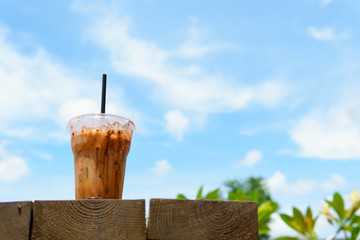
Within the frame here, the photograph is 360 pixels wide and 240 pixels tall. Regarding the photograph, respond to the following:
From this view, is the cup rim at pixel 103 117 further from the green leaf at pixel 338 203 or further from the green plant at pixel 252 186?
the green plant at pixel 252 186

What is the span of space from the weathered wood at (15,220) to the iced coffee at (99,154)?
366 mm

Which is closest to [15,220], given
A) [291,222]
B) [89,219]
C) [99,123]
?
[89,219]

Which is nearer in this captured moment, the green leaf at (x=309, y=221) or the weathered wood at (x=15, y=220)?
the weathered wood at (x=15, y=220)

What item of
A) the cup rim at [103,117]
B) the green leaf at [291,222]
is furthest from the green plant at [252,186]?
the cup rim at [103,117]

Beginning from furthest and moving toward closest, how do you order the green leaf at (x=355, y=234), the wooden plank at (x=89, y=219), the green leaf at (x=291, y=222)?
1. the green leaf at (x=291, y=222)
2. the green leaf at (x=355, y=234)
3. the wooden plank at (x=89, y=219)

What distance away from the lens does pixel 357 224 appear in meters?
4.62

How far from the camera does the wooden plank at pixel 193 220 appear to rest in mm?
1463

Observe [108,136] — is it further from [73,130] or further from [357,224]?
[357,224]

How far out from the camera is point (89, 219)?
1451mm

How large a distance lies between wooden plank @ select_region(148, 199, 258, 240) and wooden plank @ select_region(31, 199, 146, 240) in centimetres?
6

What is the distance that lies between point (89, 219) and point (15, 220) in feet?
0.99

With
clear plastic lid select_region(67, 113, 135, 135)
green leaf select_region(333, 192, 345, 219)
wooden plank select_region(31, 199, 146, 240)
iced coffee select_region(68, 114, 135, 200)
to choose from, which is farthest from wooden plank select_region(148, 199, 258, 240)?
green leaf select_region(333, 192, 345, 219)

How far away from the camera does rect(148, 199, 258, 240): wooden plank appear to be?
1.46 metres

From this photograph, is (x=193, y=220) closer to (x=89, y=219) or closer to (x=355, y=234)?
(x=89, y=219)
